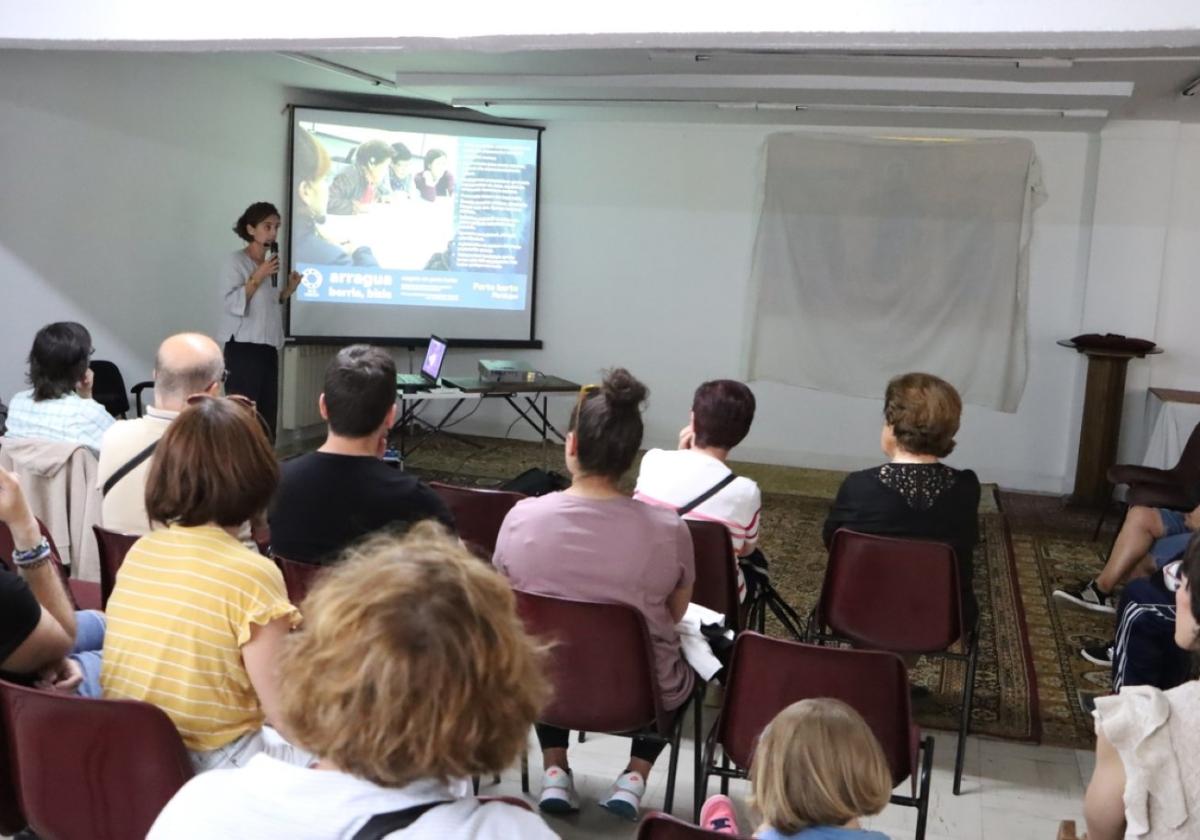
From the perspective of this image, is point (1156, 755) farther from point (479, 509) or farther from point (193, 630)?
point (479, 509)

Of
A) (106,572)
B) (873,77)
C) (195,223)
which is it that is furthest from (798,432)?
(106,572)

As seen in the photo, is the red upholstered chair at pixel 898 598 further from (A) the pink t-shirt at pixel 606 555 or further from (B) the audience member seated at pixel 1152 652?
(A) the pink t-shirt at pixel 606 555

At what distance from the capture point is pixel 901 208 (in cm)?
732

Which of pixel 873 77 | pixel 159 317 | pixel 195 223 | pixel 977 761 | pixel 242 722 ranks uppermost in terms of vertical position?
pixel 873 77

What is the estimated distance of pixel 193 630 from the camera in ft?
5.73

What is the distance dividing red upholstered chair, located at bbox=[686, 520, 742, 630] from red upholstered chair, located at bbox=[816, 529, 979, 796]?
312 mm

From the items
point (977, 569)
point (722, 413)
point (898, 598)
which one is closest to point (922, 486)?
point (898, 598)

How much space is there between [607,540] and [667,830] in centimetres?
106

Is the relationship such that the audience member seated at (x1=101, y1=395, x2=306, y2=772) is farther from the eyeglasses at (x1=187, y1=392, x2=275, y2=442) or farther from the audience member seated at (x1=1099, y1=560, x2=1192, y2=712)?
the audience member seated at (x1=1099, y1=560, x2=1192, y2=712)

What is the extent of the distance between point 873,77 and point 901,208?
1855 millimetres

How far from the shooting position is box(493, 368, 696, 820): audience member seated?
2.49m

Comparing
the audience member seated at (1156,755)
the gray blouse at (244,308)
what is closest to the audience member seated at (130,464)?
the audience member seated at (1156,755)

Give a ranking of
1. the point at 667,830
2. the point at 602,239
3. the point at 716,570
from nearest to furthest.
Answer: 1. the point at 667,830
2. the point at 716,570
3. the point at 602,239

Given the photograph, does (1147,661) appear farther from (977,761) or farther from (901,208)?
(901,208)
